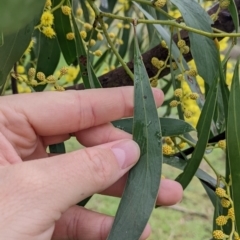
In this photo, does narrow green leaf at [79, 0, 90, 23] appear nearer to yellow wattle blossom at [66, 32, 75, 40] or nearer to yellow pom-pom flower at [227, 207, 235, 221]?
yellow wattle blossom at [66, 32, 75, 40]

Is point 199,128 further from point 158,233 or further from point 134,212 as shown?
point 158,233

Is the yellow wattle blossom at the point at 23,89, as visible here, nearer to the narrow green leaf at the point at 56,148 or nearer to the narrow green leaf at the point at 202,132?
the narrow green leaf at the point at 56,148

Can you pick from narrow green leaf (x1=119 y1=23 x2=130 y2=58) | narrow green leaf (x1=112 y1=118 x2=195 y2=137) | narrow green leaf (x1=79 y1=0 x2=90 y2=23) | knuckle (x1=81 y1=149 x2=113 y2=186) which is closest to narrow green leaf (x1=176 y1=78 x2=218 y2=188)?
narrow green leaf (x1=112 y1=118 x2=195 y2=137)

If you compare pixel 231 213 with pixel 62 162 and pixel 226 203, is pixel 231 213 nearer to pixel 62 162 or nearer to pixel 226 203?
pixel 226 203

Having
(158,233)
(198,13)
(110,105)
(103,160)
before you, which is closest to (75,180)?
(103,160)

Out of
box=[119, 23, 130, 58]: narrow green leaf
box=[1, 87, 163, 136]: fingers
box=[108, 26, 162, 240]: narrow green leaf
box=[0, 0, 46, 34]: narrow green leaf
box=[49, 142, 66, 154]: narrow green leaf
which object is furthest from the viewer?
box=[119, 23, 130, 58]: narrow green leaf
